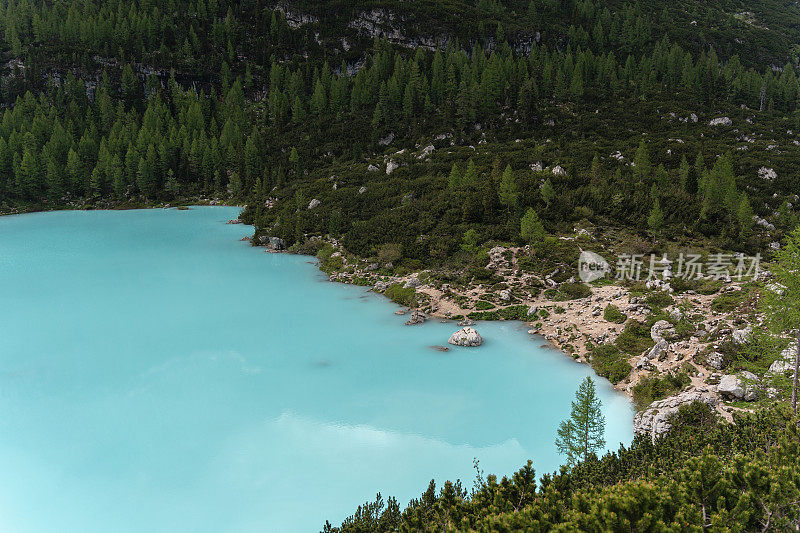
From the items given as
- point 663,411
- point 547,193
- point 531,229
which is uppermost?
point 547,193

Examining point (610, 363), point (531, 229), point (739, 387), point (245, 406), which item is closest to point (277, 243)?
point (531, 229)

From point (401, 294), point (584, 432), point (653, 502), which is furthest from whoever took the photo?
point (401, 294)

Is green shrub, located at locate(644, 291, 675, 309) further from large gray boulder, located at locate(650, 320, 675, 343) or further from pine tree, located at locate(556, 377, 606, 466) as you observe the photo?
pine tree, located at locate(556, 377, 606, 466)

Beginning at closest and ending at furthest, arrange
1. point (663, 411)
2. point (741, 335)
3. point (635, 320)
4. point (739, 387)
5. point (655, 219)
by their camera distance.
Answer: point (663, 411) → point (739, 387) → point (741, 335) → point (635, 320) → point (655, 219)

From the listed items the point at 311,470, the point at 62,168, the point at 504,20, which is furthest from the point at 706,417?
the point at 504,20

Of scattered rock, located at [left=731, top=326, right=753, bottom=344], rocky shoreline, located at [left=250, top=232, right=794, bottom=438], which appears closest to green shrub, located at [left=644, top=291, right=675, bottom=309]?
rocky shoreline, located at [left=250, top=232, right=794, bottom=438]

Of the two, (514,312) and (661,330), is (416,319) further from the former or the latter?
(661,330)
